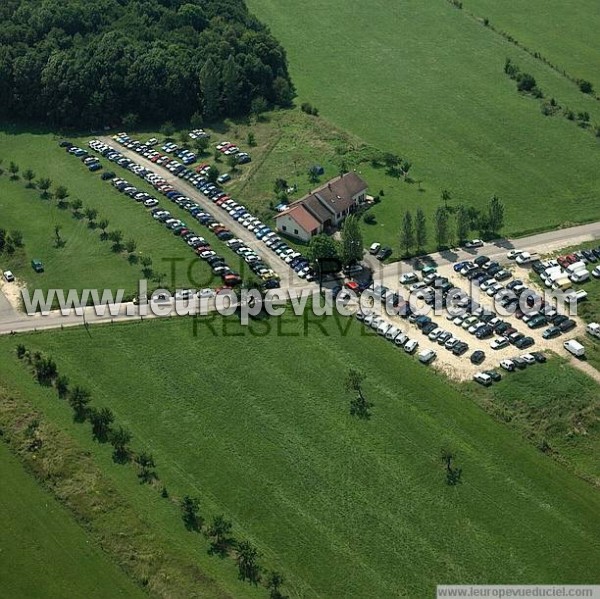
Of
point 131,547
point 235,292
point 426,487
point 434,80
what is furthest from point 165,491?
point 434,80

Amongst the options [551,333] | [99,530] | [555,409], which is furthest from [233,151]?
[99,530]

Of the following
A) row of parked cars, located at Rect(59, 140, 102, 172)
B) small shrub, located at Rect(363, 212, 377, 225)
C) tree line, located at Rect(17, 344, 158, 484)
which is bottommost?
tree line, located at Rect(17, 344, 158, 484)

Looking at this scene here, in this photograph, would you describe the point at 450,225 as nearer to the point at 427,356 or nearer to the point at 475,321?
the point at 475,321

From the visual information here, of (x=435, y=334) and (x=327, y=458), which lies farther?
(x=435, y=334)

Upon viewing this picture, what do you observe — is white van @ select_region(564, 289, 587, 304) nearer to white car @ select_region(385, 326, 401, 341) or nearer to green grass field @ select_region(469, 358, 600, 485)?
green grass field @ select_region(469, 358, 600, 485)

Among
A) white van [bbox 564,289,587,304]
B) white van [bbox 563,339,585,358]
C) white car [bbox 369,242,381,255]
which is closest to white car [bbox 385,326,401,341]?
white car [bbox 369,242,381,255]

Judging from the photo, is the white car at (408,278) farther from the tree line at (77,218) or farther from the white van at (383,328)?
the tree line at (77,218)
